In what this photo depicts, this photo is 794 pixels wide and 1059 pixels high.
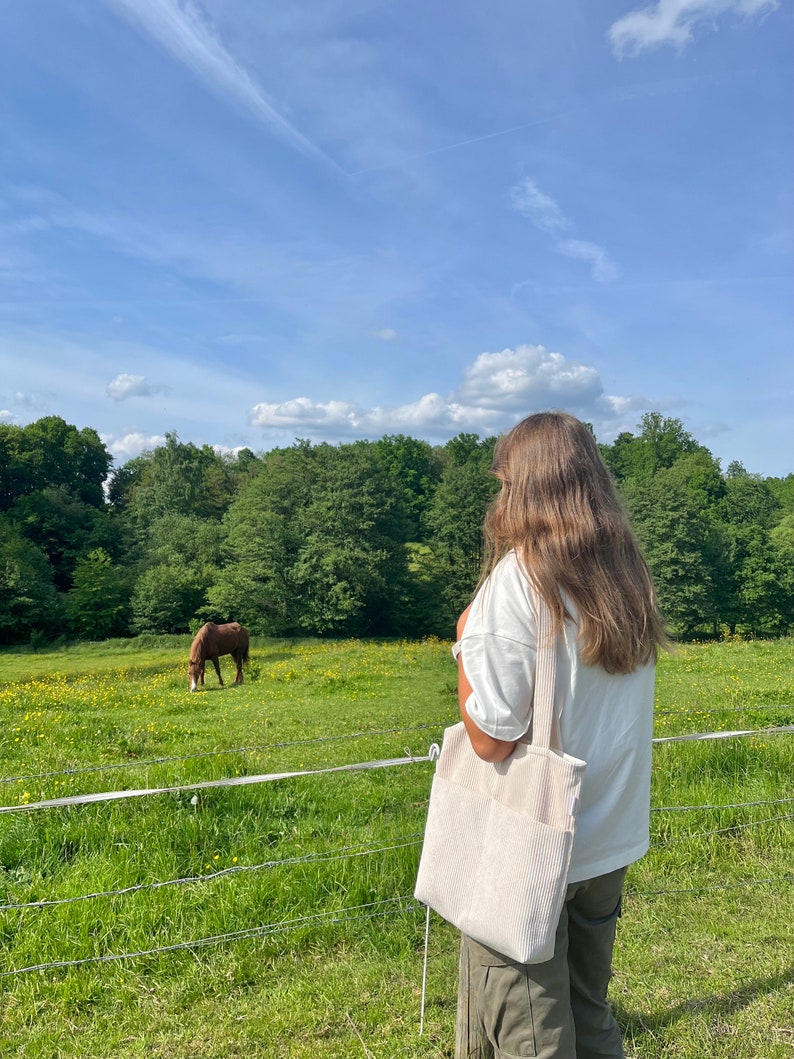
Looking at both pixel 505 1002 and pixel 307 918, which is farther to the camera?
pixel 307 918

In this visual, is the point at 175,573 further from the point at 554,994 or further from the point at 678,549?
the point at 554,994

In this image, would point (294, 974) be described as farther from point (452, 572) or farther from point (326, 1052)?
point (452, 572)

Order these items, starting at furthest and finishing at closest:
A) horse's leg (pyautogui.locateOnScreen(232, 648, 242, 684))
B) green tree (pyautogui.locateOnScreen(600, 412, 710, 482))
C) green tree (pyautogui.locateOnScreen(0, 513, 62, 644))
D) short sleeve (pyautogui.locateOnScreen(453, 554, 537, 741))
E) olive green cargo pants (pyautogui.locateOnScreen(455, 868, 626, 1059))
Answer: green tree (pyautogui.locateOnScreen(600, 412, 710, 482)) → green tree (pyautogui.locateOnScreen(0, 513, 62, 644)) → horse's leg (pyautogui.locateOnScreen(232, 648, 242, 684)) → olive green cargo pants (pyautogui.locateOnScreen(455, 868, 626, 1059)) → short sleeve (pyautogui.locateOnScreen(453, 554, 537, 741))

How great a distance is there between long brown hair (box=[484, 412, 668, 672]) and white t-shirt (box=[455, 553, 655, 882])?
0.17ft

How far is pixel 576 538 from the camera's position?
1822 mm

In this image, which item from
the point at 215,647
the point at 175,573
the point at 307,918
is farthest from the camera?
the point at 175,573

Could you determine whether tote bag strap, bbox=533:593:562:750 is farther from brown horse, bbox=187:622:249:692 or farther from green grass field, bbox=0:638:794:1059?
brown horse, bbox=187:622:249:692

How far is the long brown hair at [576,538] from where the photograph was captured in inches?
69.2

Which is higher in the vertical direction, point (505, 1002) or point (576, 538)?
point (576, 538)

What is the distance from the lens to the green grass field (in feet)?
9.29

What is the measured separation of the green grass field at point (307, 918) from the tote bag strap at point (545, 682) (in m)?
0.96

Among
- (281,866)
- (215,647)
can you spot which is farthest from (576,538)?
(215,647)

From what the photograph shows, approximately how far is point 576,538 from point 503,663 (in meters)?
0.40

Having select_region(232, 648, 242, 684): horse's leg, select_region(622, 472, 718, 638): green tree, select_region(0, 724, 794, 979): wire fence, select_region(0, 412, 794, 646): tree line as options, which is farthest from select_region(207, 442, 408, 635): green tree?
select_region(0, 724, 794, 979): wire fence
